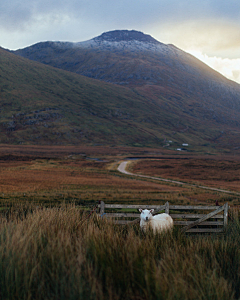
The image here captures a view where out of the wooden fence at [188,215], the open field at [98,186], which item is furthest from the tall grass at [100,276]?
the wooden fence at [188,215]

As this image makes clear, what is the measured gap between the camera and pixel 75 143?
16412cm

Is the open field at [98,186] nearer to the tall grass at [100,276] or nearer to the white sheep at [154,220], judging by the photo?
the white sheep at [154,220]

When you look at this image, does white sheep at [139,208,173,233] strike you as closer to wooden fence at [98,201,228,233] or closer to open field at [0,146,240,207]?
wooden fence at [98,201,228,233]

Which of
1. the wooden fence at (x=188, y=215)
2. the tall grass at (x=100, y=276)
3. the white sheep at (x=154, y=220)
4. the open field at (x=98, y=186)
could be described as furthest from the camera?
the open field at (x=98, y=186)

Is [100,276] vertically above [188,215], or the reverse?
[100,276]

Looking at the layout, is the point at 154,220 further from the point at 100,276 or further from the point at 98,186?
the point at 98,186

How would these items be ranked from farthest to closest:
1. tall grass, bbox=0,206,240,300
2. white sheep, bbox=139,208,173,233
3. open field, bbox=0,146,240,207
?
open field, bbox=0,146,240,207 < white sheep, bbox=139,208,173,233 < tall grass, bbox=0,206,240,300

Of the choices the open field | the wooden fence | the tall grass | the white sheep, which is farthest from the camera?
the open field

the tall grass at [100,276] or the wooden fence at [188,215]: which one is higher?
the tall grass at [100,276]

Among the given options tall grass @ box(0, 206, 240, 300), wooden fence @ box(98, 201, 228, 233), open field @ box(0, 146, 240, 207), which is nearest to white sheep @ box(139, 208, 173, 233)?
wooden fence @ box(98, 201, 228, 233)

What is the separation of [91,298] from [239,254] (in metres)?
3.08

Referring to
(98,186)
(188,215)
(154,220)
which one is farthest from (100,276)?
(98,186)

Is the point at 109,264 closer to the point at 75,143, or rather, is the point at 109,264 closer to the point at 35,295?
the point at 35,295

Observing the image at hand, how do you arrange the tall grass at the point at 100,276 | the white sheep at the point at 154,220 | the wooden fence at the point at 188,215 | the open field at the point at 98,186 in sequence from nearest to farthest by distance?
the tall grass at the point at 100,276, the white sheep at the point at 154,220, the wooden fence at the point at 188,215, the open field at the point at 98,186
